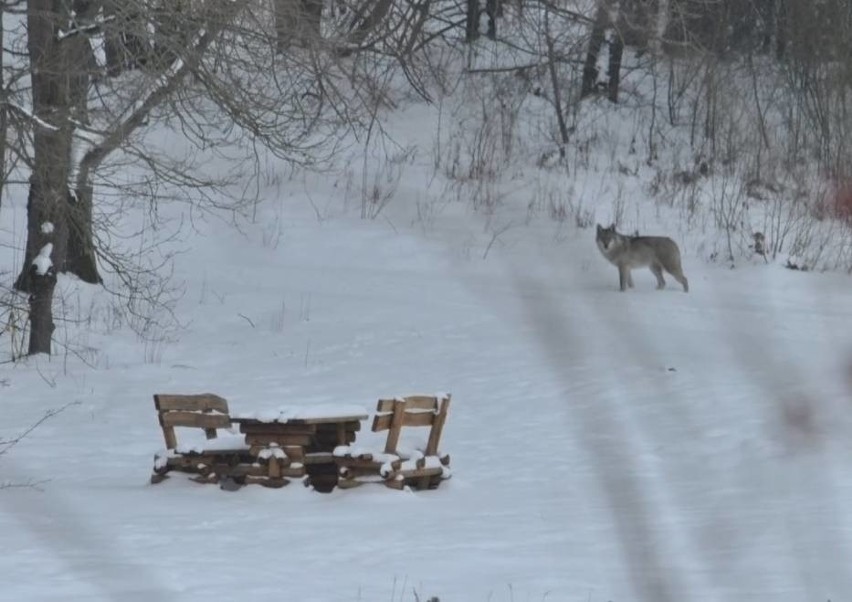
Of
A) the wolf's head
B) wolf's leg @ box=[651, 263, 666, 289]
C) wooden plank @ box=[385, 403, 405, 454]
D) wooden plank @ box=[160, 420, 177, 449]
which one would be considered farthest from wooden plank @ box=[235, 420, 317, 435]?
wolf's leg @ box=[651, 263, 666, 289]

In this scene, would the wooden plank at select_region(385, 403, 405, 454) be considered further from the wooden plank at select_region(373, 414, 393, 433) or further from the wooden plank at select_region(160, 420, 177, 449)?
the wooden plank at select_region(160, 420, 177, 449)

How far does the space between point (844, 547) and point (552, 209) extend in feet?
50.8

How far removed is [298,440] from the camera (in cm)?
941

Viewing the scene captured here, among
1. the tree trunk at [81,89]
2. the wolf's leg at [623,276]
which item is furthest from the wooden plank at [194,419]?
the wolf's leg at [623,276]

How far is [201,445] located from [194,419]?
13.8 inches

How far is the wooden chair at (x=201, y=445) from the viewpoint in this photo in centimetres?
961

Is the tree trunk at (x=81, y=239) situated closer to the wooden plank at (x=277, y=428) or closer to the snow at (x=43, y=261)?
the snow at (x=43, y=261)

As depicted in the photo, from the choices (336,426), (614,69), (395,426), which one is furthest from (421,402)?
(614,69)

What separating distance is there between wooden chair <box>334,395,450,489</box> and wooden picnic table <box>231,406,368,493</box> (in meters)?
0.11

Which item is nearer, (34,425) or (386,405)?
(386,405)

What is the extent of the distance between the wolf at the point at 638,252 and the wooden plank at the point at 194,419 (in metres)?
8.57

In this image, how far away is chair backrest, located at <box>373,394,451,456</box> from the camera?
9438 mm

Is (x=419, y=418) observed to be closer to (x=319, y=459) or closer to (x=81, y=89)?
(x=319, y=459)

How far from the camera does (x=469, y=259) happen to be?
18609 millimetres
